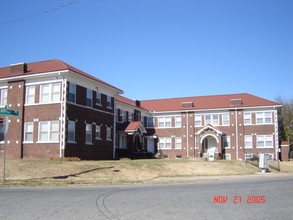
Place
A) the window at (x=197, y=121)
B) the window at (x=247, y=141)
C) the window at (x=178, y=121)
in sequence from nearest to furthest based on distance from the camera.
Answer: the window at (x=247, y=141), the window at (x=197, y=121), the window at (x=178, y=121)

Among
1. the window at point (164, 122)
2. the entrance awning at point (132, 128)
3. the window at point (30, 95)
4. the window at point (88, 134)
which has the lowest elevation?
the window at point (88, 134)

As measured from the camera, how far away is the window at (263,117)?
48.9 meters

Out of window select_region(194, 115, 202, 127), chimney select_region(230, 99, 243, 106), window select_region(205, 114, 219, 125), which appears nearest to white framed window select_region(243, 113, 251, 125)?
chimney select_region(230, 99, 243, 106)

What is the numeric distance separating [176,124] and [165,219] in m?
45.1

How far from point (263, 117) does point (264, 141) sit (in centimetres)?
333

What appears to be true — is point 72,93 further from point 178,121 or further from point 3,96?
point 178,121

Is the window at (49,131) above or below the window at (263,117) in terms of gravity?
below

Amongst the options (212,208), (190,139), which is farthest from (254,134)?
(212,208)

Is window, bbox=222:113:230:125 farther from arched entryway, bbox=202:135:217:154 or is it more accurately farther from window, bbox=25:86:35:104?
window, bbox=25:86:35:104

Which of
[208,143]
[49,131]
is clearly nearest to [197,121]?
[208,143]

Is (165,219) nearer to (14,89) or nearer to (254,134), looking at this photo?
(14,89)

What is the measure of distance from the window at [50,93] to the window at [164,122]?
86.7 ft

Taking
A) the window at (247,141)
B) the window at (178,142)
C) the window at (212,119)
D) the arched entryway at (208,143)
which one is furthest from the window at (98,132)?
the window at (247,141)

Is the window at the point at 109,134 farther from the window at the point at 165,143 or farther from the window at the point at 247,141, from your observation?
the window at the point at 247,141
